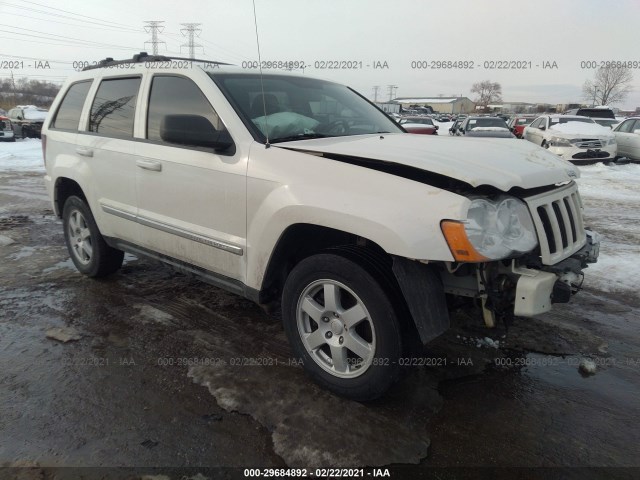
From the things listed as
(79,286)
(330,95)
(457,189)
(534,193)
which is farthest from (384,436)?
(79,286)

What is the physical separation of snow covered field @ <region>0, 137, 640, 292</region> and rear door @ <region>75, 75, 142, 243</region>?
4.28 m

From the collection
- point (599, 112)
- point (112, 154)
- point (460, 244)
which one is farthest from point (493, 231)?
point (599, 112)

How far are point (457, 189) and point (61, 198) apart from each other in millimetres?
4092

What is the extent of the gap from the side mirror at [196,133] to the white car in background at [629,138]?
51.4ft

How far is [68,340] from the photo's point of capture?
3.56 meters

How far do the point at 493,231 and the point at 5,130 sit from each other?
22219mm

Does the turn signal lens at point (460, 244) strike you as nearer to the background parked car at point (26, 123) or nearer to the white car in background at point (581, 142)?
the white car in background at point (581, 142)

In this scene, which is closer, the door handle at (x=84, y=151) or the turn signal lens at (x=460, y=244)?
the turn signal lens at (x=460, y=244)

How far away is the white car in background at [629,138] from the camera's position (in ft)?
48.6

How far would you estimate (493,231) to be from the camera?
2.38 m

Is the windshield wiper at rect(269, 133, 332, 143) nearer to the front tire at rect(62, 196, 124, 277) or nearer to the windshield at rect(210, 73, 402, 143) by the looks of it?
the windshield at rect(210, 73, 402, 143)

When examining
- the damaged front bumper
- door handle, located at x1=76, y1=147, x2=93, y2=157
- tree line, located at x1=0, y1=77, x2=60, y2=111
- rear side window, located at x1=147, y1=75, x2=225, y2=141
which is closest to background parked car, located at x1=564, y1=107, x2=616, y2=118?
the damaged front bumper

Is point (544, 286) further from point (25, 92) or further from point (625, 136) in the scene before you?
point (25, 92)

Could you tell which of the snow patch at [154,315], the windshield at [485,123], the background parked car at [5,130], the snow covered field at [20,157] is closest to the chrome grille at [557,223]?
the snow patch at [154,315]
